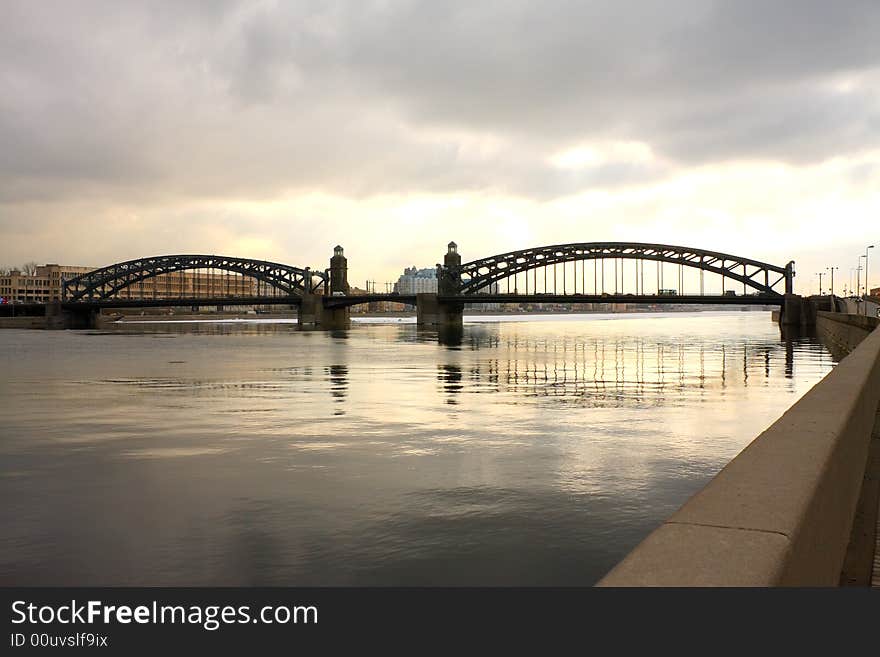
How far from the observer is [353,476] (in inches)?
575

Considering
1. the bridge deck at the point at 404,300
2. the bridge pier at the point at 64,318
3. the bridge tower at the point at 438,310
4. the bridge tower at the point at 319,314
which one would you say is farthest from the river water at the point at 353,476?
the bridge pier at the point at 64,318

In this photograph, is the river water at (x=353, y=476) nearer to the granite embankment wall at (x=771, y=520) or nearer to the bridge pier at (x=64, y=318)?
the granite embankment wall at (x=771, y=520)

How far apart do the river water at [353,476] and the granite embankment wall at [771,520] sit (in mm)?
2826

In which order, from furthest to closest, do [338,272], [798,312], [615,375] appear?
[338,272], [798,312], [615,375]

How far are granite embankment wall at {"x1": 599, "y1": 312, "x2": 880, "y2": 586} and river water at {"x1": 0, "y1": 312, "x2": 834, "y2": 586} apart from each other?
2.83m

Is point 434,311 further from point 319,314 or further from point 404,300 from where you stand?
point 319,314

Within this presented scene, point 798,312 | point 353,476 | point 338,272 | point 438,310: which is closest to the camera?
point 353,476

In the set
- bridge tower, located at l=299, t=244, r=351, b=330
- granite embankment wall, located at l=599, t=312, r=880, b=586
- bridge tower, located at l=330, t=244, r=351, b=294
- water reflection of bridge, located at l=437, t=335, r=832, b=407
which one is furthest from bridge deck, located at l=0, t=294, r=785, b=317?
granite embankment wall, located at l=599, t=312, r=880, b=586

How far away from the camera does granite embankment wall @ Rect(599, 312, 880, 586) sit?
152 inches

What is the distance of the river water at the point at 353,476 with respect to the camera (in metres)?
9.59

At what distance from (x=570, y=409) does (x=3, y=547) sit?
1782 centimetres

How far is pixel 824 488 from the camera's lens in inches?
230

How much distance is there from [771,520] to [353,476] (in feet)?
35.1

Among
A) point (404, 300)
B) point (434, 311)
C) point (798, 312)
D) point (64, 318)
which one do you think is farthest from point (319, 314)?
point (798, 312)
